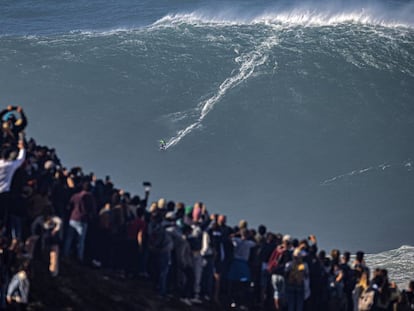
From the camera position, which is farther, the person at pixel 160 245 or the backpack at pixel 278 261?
the backpack at pixel 278 261

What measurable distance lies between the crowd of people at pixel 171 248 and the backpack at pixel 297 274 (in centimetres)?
2

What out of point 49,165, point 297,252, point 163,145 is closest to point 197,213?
point 297,252

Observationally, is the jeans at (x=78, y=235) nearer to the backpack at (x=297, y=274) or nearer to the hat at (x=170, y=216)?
the hat at (x=170, y=216)

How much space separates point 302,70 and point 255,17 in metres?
9.51

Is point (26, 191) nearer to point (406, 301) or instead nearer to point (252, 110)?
point (406, 301)

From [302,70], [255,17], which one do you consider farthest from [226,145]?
[255,17]

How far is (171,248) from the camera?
26.0m

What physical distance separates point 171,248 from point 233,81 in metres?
38.9

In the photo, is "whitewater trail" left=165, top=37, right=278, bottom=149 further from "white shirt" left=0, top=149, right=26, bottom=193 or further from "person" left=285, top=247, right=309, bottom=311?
"white shirt" left=0, top=149, right=26, bottom=193

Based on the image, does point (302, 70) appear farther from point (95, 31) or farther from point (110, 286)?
point (110, 286)

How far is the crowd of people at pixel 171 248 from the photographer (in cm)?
2502

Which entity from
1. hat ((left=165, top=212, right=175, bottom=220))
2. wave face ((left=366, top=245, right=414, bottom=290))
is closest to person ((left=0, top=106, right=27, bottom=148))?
hat ((left=165, top=212, right=175, bottom=220))

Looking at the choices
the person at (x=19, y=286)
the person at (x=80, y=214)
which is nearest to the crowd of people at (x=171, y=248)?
the person at (x=80, y=214)

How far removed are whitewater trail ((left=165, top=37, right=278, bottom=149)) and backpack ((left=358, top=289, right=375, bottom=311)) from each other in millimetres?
33766
